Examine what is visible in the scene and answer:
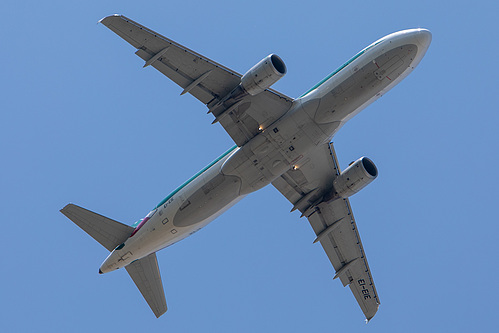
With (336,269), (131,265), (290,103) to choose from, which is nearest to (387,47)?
(290,103)

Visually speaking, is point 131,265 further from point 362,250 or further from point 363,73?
point 363,73

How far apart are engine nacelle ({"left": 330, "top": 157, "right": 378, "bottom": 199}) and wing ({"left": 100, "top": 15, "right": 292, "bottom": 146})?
6.62 m

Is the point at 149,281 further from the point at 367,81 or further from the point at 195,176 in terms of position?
the point at 367,81

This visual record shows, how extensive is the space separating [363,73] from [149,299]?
21001 millimetres

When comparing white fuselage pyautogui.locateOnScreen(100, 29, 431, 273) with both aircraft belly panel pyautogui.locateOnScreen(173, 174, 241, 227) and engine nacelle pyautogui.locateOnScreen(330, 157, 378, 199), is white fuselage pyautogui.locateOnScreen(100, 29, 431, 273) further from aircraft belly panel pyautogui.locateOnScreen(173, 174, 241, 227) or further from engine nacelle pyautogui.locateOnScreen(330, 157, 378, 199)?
engine nacelle pyautogui.locateOnScreen(330, 157, 378, 199)

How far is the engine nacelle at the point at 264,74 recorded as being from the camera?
43.1 m

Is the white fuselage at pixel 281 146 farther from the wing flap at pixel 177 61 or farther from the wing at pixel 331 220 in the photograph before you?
the wing flap at pixel 177 61

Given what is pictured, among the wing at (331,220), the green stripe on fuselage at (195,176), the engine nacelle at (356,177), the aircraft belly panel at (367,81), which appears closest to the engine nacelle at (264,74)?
the aircraft belly panel at (367,81)

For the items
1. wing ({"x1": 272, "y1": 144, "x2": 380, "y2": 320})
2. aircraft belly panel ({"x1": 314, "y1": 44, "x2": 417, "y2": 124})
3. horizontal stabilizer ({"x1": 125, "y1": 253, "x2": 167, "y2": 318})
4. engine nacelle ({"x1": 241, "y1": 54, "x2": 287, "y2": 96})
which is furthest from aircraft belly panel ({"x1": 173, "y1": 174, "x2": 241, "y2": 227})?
aircraft belly panel ({"x1": 314, "y1": 44, "x2": 417, "y2": 124})

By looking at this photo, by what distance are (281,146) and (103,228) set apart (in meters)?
13.4

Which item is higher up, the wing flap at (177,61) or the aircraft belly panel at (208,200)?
the wing flap at (177,61)

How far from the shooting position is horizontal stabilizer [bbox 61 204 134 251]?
159 ft

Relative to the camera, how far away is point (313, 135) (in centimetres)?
4506

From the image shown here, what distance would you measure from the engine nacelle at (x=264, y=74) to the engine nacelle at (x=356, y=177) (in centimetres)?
A: 905
